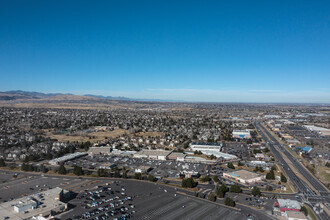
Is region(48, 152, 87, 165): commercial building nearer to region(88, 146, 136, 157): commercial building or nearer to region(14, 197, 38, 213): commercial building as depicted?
region(88, 146, 136, 157): commercial building

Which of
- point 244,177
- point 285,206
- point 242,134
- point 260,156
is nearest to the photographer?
point 285,206

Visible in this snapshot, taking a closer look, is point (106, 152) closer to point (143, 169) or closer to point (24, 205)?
point (143, 169)

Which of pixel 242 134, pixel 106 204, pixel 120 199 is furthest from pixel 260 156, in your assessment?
pixel 106 204

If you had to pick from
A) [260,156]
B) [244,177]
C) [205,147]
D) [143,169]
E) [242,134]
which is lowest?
[143,169]

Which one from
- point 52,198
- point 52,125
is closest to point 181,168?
point 52,198

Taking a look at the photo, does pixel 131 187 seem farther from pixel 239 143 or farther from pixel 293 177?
pixel 239 143

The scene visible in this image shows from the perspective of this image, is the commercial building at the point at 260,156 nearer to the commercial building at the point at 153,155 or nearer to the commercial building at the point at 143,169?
the commercial building at the point at 153,155

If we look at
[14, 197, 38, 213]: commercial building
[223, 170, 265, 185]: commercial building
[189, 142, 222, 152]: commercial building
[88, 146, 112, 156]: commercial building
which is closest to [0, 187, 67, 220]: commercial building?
[14, 197, 38, 213]: commercial building
